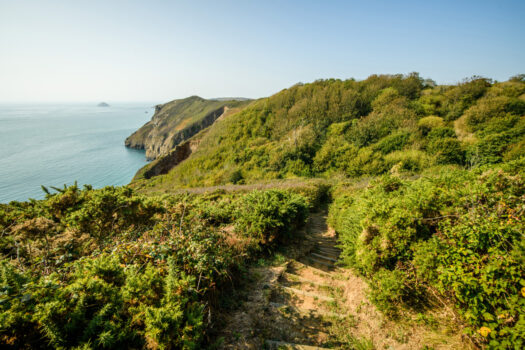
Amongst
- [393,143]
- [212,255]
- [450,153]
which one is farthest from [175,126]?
[212,255]

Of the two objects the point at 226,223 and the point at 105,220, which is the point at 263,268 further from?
the point at 105,220

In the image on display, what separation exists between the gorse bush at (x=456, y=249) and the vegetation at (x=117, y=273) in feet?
9.84

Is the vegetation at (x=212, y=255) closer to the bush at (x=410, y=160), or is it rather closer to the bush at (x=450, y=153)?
the bush at (x=410, y=160)

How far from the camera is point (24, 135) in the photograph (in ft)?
252

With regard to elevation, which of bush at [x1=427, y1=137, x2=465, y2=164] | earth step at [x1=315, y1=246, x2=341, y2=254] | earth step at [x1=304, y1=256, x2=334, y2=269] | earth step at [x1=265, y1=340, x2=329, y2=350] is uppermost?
bush at [x1=427, y1=137, x2=465, y2=164]

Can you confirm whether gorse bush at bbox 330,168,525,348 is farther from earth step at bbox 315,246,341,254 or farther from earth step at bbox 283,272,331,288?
earth step at bbox 315,246,341,254

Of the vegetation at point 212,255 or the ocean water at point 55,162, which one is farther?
the ocean water at point 55,162

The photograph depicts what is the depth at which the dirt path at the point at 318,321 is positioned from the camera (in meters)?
3.43

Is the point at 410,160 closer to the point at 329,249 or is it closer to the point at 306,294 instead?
the point at 329,249

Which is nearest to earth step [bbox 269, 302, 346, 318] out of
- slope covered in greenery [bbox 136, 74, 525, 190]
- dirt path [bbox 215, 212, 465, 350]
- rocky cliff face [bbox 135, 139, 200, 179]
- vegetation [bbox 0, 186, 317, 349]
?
dirt path [bbox 215, 212, 465, 350]

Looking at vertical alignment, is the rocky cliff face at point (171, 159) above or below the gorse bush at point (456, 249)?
below

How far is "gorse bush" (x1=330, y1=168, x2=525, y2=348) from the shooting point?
8.87 feet

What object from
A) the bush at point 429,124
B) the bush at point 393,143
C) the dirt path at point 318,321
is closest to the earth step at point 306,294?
the dirt path at point 318,321

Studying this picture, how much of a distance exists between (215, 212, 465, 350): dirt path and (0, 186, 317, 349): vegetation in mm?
776
